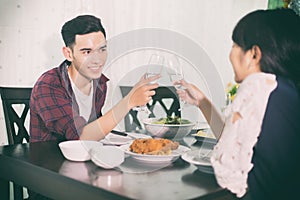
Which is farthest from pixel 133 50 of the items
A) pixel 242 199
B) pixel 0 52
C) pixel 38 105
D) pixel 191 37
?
pixel 242 199

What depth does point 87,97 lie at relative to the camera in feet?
6.13

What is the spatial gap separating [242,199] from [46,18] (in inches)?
67.8

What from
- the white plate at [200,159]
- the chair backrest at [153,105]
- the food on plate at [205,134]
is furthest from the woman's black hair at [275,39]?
the chair backrest at [153,105]

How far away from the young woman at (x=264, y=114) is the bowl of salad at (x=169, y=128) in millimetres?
548

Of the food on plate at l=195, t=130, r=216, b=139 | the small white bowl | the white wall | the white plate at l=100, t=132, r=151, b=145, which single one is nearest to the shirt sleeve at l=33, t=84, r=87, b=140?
the white plate at l=100, t=132, r=151, b=145

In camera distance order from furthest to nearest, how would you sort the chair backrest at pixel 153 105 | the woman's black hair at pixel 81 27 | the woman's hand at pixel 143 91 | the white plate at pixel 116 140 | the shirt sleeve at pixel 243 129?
the chair backrest at pixel 153 105, the woman's black hair at pixel 81 27, the white plate at pixel 116 140, the woman's hand at pixel 143 91, the shirt sleeve at pixel 243 129

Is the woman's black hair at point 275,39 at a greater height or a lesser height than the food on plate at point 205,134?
greater

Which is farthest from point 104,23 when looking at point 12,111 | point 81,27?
point 12,111

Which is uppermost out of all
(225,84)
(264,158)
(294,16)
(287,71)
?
(294,16)

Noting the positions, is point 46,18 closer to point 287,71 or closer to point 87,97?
point 87,97

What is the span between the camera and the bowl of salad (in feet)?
4.90

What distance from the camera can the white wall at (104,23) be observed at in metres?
2.24

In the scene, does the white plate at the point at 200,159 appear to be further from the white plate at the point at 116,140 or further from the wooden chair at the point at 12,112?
the wooden chair at the point at 12,112

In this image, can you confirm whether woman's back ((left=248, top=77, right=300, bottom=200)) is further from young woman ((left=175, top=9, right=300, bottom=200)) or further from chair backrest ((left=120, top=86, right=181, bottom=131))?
chair backrest ((left=120, top=86, right=181, bottom=131))
